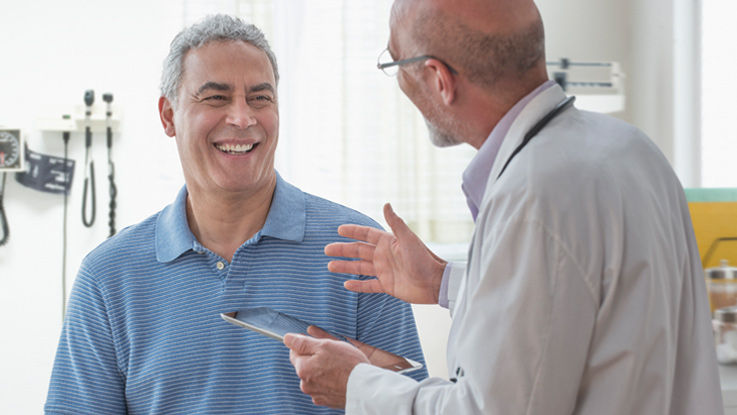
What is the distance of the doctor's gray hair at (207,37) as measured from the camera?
146 centimetres

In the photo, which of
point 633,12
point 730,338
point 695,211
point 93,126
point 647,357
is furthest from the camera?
point 633,12

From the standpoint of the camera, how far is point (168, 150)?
2945 millimetres

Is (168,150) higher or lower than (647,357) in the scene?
higher

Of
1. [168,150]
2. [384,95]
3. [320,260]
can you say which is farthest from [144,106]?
[320,260]

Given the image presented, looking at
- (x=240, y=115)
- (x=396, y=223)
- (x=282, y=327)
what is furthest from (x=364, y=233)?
(x=240, y=115)

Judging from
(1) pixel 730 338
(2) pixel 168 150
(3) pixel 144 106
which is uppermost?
(3) pixel 144 106

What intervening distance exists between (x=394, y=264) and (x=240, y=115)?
0.45 meters

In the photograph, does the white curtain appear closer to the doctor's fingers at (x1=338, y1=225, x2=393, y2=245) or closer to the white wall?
the white wall

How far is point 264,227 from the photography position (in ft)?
4.79

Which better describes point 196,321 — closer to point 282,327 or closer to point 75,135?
point 282,327

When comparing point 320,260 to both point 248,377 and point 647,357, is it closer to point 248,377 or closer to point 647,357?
point 248,377

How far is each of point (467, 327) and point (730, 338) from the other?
126cm

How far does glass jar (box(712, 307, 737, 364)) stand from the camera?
5.85 feet

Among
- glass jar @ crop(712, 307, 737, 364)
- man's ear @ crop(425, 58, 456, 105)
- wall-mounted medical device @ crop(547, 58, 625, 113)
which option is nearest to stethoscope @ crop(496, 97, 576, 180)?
man's ear @ crop(425, 58, 456, 105)
